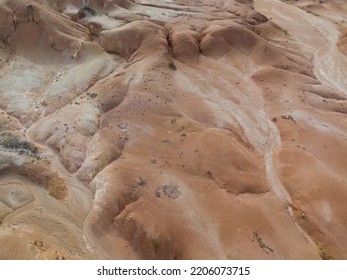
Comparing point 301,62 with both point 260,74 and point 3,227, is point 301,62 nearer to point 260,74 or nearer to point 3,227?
Result: point 260,74

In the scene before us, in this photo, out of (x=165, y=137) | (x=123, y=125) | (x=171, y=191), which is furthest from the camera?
(x=123, y=125)

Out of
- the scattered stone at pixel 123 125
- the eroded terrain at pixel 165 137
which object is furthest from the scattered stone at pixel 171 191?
the scattered stone at pixel 123 125

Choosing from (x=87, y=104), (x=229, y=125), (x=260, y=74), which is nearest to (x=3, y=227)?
(x=87, y=104)

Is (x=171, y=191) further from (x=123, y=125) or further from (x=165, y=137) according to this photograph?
(x=123, y=125)

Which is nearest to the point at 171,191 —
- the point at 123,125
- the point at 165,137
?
the point at 165,137

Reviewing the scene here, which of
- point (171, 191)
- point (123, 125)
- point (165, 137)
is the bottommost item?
point (171, 191)

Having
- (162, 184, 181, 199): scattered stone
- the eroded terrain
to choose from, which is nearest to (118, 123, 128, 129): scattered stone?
the eroded terrain

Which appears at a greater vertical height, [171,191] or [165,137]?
[165,137]

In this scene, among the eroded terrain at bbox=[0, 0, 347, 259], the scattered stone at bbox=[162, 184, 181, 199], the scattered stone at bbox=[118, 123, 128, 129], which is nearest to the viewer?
the eroded terrain at bbox=[0, 0, 347, 259]

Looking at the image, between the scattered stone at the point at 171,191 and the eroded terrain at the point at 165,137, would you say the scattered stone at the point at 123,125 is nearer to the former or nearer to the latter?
the eroded terrain at the point at 165,137

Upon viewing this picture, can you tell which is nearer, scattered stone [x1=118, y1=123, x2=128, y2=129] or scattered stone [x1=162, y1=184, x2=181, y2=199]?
scattered stone [x1=162, y1=184, x2=181, y2=199]

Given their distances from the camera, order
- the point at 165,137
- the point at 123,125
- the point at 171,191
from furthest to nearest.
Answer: the point at 123,125
the point at 165,137
the point at 171,191

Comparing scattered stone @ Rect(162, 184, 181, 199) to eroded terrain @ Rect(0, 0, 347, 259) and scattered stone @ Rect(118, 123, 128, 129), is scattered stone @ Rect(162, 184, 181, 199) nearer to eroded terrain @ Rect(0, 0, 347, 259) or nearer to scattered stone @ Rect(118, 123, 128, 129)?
eroded terrain @ Rect(0, 0, 347, 259)
